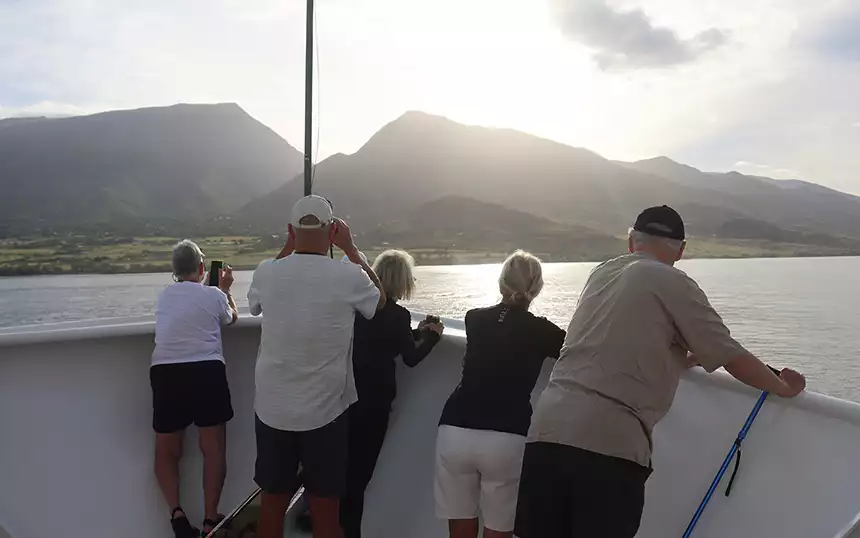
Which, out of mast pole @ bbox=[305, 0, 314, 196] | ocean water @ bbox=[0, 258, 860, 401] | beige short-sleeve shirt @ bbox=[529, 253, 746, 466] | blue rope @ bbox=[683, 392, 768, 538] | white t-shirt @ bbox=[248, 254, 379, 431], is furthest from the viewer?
ocean water @ bbox=[0, 258, 860, 401]

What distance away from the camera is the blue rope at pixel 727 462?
1.76 metres

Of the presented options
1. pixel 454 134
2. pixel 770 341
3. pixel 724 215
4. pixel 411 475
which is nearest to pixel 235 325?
pixel 411 475

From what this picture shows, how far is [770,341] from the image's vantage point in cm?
640

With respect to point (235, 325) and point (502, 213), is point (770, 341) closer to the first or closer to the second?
point (235, 325)

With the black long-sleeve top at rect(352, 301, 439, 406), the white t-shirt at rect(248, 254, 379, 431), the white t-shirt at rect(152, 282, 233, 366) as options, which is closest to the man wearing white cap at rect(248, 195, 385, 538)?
the white t-shirt at rect(248, 254, 379, 431)

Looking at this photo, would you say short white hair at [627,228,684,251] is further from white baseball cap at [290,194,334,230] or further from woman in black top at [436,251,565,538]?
white baseball cap at [290,194,334,230]

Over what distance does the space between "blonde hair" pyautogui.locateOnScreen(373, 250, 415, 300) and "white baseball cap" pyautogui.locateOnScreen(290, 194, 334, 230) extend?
341mm

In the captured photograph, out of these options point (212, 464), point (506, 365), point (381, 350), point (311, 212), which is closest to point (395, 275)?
point (381, 350)

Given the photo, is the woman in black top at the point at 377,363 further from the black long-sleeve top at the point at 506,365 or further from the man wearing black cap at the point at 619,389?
the man wearing black cap at the point at 619,389

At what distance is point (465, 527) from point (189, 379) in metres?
1.20

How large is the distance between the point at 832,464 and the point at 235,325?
226 cm

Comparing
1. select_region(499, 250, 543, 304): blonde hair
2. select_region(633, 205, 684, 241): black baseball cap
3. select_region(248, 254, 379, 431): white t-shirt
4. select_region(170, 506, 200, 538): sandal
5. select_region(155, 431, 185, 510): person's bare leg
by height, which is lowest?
select_region(170, 506, 200, 538): sandal

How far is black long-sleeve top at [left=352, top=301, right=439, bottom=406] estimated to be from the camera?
2293 millimetres

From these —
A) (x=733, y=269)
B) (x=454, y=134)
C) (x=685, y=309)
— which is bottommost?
(x=733, y=269)
